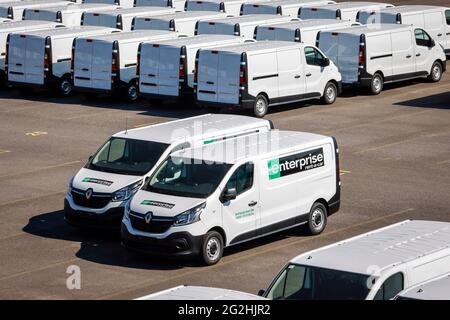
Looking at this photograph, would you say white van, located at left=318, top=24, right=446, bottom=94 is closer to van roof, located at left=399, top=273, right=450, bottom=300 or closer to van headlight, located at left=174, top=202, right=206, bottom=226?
van headlight, located at left=174, top=202, right=206, bottom=226

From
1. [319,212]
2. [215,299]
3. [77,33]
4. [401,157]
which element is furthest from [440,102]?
[215,299]

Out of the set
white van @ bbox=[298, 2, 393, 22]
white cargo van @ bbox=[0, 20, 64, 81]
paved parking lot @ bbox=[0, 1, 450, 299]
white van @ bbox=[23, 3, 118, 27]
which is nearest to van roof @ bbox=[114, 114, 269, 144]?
paved parking lot @ bbox=[0, 1, 450, 299]

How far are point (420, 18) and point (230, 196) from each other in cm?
2228

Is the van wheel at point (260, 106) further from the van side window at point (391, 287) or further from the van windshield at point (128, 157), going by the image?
the van side window at point (391, 287)

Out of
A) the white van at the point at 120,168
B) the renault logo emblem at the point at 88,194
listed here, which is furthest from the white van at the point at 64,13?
the renault logo emblem at the point at 88,194

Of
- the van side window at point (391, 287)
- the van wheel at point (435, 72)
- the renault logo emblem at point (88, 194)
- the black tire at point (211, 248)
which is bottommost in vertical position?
the van wheel at point (435, 72)

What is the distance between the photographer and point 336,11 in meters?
41.1

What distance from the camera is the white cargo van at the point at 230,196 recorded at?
18.9 m

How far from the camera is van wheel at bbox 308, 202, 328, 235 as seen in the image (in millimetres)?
20641

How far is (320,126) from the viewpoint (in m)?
30.5

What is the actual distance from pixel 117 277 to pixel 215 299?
648 cm

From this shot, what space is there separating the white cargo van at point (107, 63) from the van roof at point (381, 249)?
19.4 meters

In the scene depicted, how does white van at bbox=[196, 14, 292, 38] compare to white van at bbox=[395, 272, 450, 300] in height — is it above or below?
below

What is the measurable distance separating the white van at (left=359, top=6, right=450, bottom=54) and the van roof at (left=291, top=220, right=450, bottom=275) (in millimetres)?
24200
